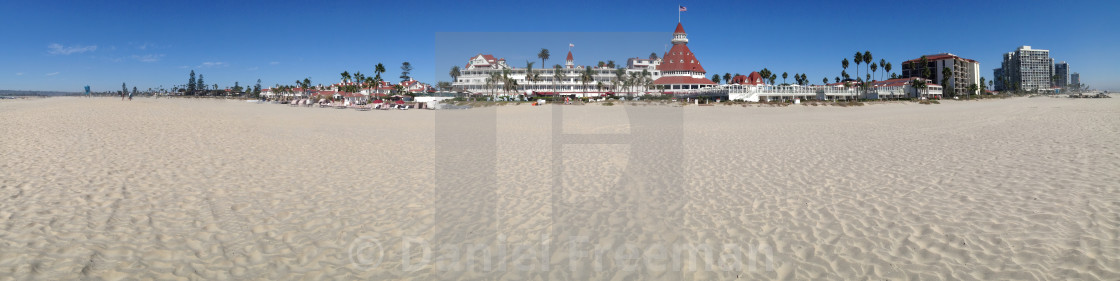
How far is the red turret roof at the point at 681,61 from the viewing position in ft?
289

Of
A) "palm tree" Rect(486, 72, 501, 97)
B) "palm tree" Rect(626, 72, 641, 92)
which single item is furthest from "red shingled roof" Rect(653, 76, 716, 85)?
"palm tree" Rect(486, 72, 501, 97)

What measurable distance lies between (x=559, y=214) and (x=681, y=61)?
86224 mm

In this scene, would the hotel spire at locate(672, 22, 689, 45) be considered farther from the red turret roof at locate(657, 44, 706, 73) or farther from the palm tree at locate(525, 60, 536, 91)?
the palm tree at locate(525, 60, 536, 91)

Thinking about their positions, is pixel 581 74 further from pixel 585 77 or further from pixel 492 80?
pixel 492 80

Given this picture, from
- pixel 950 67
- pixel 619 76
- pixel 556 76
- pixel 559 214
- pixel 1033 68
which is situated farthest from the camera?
pixel 1033 68

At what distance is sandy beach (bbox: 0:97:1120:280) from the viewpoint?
4387 millimetres

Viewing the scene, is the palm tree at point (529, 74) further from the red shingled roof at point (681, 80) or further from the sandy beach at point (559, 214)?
the sandy beach at point (559, 214)

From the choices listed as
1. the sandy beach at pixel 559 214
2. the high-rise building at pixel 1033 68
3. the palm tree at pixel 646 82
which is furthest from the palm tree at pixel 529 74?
the high-rise building at pixel 1033 68

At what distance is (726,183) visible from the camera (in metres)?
8.12

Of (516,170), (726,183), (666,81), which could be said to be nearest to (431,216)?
(516,170)

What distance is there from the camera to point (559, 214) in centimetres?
632

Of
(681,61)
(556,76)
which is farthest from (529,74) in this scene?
(681,61)

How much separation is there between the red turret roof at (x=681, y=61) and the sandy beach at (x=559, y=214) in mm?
78568

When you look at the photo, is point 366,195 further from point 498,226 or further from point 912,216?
point 912,216
